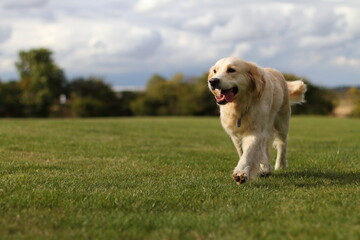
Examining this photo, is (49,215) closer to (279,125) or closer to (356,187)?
(356,187)

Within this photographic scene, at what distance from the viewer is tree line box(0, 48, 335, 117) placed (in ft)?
197

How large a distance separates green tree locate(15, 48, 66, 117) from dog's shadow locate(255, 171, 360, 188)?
57016 millimetres

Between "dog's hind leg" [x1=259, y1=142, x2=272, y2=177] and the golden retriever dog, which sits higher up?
the golden retriever dog

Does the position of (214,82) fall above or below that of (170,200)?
above

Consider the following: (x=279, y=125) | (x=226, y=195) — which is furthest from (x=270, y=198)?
(x=279, y=125)

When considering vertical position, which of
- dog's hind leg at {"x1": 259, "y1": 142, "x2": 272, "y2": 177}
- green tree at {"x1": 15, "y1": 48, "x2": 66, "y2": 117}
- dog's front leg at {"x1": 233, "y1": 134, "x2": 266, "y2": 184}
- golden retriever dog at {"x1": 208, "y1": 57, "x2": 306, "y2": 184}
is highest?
green tree at {"x1": 15, "y1": 48, "x2": 66, "y2": 117}

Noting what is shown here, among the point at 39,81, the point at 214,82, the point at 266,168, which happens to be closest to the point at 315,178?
the point at 266,168

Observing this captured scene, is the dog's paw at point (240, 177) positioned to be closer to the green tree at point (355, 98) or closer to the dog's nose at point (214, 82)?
the dog's nose at point (214, 82)

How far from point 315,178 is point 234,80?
6.45ft

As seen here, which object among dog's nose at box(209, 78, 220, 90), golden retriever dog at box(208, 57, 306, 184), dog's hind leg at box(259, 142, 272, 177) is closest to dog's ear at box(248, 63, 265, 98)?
golden retriever dog at box(208, 57, 306, 184)

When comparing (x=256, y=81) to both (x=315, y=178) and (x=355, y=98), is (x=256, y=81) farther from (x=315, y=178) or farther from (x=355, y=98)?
(x=355, y=98)

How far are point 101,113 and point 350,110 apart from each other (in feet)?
112

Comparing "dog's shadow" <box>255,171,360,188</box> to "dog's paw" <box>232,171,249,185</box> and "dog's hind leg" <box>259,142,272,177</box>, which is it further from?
"dog's paw" <box>232,171,249,185</box>

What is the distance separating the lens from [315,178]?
6.64m
